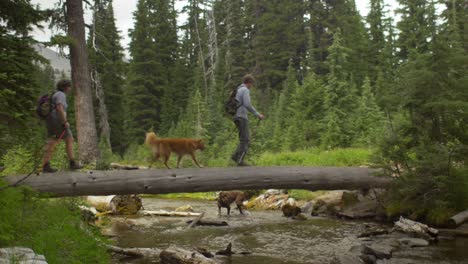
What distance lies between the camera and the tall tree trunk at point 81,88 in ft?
48.5

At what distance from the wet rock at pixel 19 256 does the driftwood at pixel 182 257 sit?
3.23 meters

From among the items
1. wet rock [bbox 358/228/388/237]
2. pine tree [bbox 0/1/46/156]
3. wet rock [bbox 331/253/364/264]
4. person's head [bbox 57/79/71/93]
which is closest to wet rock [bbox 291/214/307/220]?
wet rock [bbox 358/228/388/237]

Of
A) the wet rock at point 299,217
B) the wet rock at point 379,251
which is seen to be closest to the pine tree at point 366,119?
the wet rock at point 299,217

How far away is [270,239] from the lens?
1027 centimetres

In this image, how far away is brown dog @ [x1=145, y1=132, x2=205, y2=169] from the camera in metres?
11.3

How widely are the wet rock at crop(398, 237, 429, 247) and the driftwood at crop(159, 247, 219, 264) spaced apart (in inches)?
165

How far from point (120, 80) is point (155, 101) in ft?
21.5

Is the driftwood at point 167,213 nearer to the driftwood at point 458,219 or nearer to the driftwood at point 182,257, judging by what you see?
the driftwood at point 182,257

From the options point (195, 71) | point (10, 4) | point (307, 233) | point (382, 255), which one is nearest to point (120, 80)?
point (195, 71)

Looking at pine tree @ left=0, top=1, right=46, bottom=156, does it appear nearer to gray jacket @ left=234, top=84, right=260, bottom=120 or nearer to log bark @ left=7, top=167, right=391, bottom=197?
log bark @ left=7, top=167, right=391, bottom=197

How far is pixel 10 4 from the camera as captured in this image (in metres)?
12.7

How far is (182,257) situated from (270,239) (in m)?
3.20

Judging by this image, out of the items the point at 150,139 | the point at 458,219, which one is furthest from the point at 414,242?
the point at 150,139

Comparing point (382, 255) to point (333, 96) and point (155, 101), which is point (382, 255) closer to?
point (333, 96)
